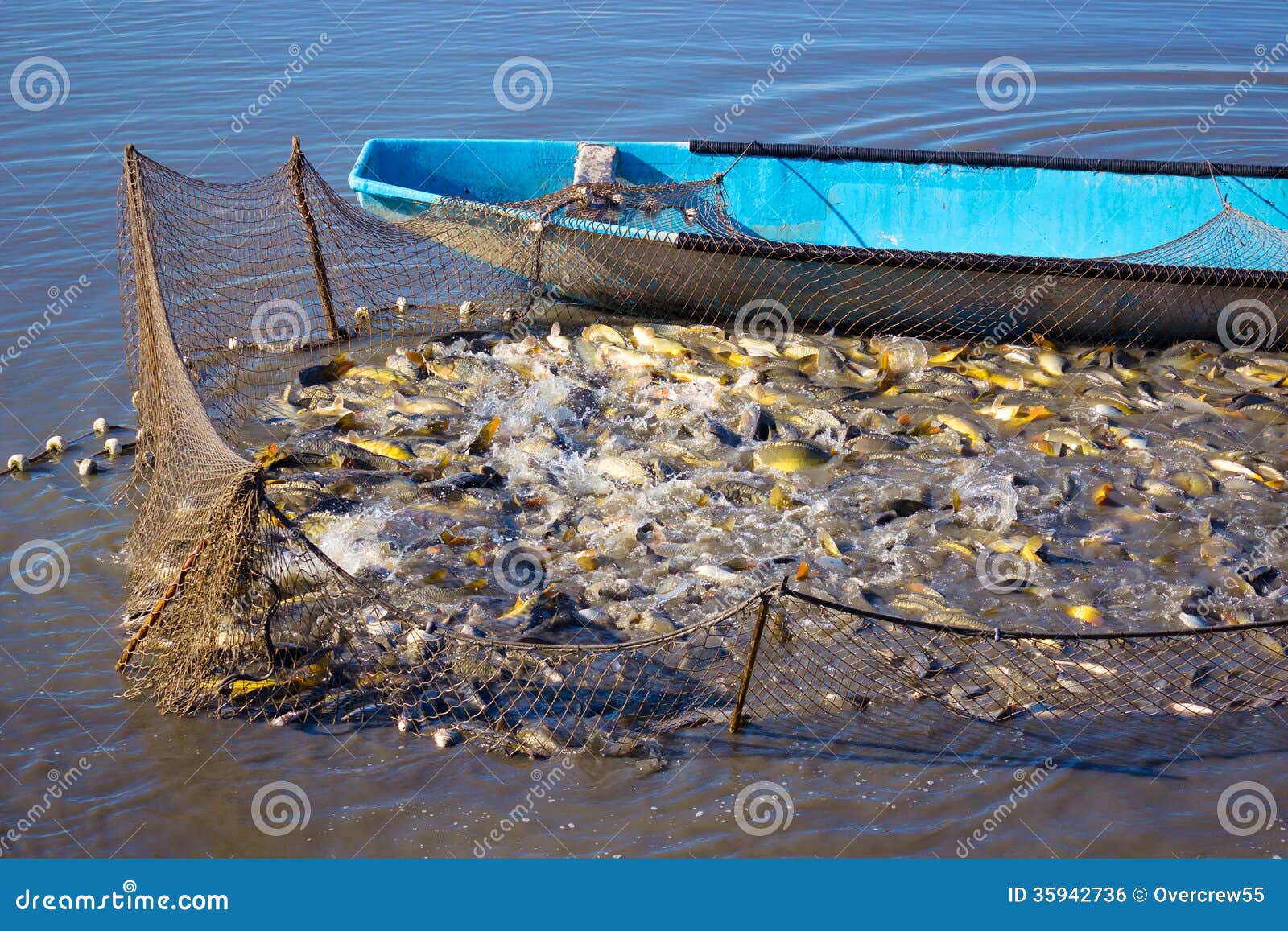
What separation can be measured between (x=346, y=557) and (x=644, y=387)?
2726 millimetres

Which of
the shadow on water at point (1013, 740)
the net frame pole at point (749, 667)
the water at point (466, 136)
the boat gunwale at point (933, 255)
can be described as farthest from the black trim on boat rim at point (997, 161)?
the net frame pole at point (749, 667)

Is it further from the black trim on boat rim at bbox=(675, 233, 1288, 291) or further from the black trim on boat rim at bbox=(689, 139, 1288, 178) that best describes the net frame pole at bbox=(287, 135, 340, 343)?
the black trim on boat rim at bbox=(689, 139, 1288, 178)

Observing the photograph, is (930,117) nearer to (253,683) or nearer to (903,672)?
(903,672)

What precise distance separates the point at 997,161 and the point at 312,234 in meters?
5.63

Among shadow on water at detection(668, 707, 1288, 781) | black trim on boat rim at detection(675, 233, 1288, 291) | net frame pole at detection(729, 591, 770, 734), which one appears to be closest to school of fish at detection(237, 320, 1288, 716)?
shadow on water at detection(668, 707, 1288, 781)

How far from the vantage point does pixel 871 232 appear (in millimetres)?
10109

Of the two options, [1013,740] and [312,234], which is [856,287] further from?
[1013,740]

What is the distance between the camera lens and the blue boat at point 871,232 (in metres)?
8.48

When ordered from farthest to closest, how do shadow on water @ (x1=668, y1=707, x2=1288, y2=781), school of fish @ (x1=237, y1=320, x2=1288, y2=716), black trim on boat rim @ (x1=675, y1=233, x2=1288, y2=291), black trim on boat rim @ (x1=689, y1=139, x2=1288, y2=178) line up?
black trim on boat rim @ (x1=689, y1=139, x2=1288, y2=178) → black trim on boat rim @ (x1=675, y1=233, x2=1288, y2=291) → school of fish @ (x1=237, y1=320, x2=1288, y2=716) → shadow on water @ (x1=668, y1=707, x2=1288, y2=781)

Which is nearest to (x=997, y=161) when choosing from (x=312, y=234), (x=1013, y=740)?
(x=312, y=234)

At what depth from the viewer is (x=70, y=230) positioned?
10711mm

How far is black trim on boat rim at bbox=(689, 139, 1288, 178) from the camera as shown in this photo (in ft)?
30.8

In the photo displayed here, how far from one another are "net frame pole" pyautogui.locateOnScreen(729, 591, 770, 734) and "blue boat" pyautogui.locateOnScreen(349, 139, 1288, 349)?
426 centimetres

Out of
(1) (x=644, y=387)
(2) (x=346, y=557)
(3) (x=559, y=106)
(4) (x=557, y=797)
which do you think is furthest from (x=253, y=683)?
(3) (x=559, y=106)
